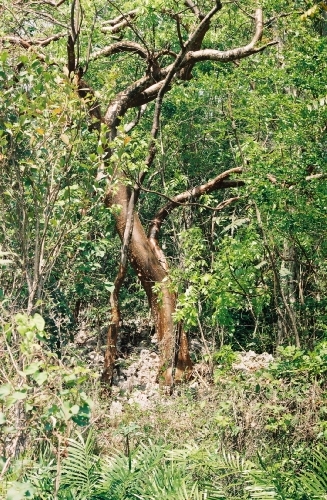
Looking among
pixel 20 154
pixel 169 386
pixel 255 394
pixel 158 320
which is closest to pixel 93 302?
pixel 158 320

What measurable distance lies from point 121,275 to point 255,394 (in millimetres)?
3673

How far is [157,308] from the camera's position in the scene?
9977mm

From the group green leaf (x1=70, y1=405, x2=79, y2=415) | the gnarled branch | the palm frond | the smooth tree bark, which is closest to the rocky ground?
the smooth tree bark

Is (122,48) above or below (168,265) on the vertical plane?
above

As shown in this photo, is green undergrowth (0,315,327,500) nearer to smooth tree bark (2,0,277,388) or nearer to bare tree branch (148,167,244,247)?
smooth tree bark (2,0,277,388)

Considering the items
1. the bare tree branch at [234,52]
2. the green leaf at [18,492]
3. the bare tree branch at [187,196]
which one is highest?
the bare tree branch at [234,52]

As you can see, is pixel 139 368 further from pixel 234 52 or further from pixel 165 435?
pixel 234 52

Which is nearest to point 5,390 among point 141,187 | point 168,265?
→ point 141,187

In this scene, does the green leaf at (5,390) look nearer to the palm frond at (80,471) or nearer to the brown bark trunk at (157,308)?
the palm frond at (80,471)

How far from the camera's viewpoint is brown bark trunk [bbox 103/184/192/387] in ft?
30.7

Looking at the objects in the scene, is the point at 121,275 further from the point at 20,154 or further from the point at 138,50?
the point at 20,154

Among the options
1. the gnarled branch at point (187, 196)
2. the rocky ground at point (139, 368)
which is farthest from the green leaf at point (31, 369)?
the gnarled branch at point (187, 196)

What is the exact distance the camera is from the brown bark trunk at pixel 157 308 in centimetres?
936

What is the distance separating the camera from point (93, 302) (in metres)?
11.6
